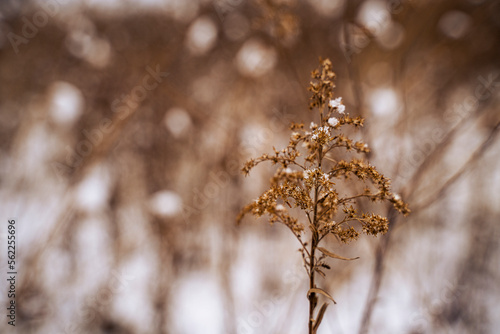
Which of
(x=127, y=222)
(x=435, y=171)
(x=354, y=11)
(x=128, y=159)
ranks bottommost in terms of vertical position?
(x=127, y=222)

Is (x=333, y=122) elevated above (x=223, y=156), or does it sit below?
below

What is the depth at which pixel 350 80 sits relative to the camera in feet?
3.10

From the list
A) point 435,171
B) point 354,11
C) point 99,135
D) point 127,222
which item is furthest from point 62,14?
point 435,171

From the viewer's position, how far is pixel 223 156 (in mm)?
953

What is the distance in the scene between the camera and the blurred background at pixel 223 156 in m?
0.91

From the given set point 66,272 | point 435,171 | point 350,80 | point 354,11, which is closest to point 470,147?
point 435,171

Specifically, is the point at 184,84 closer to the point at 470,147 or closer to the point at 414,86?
the point at 414,86

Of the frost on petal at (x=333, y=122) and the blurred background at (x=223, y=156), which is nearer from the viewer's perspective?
the frost on petal at (x=333, y=122)

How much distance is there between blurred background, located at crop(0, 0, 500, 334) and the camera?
91cm

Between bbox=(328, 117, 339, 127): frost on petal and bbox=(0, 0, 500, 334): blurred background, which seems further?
bbox=(0, 0, 500, 334): blurred background

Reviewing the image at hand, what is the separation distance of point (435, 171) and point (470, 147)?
12 cm

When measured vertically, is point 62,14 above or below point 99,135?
above

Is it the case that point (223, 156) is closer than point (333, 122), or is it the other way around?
point (333, 122)

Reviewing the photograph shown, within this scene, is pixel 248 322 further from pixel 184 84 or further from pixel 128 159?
pixel 184 84
